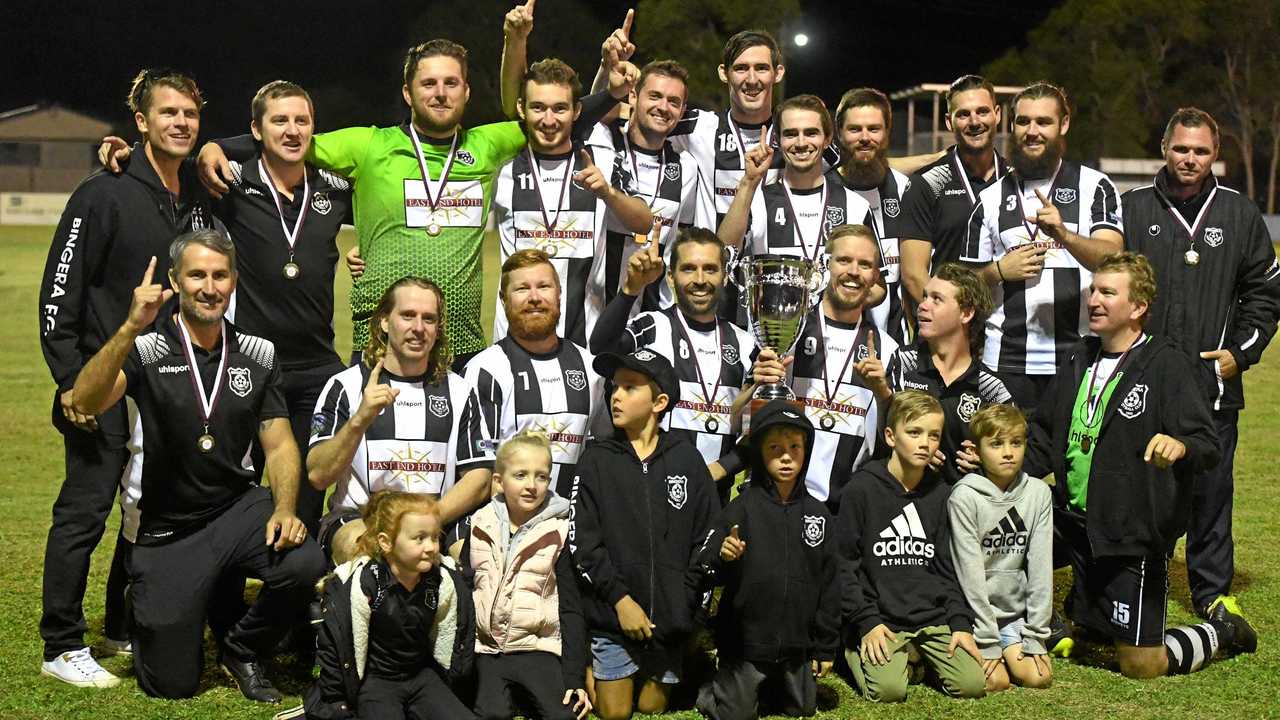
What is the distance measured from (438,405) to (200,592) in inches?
41.9

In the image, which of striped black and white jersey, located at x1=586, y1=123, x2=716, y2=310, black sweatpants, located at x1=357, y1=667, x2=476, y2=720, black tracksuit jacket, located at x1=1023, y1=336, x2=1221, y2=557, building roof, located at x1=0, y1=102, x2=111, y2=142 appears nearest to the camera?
black sweatpants, located at x1=357, y1=667, x2=476, y2=720

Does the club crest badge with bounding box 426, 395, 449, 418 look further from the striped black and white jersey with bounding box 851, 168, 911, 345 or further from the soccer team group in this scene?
the striped black and white jersey with bounding box 851, 168, 911, 345

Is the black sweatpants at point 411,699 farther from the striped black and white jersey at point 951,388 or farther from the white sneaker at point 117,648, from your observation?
the striped black and white jersey at point 951,388

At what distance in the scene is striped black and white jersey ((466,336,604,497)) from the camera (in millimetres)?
5488

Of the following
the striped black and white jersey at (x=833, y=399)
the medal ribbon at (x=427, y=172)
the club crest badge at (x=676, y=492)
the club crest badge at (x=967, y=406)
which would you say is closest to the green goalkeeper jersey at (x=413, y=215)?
the medal ribbon at (x=427, y=172)

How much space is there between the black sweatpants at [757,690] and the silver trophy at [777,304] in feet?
3.16

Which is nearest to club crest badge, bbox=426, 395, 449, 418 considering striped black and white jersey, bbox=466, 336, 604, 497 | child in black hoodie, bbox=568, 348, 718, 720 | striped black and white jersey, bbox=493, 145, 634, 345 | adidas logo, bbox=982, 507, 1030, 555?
striped black and white jersey, bbox=466, 336, 604, 497

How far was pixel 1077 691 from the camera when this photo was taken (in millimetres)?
5383

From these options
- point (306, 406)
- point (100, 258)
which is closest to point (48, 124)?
point (306, 406)

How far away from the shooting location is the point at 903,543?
17.8 feet

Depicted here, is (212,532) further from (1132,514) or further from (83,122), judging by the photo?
(83,122)

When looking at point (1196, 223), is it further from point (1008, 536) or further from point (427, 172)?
point (427, 172)

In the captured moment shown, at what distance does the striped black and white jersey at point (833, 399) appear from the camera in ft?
19.1

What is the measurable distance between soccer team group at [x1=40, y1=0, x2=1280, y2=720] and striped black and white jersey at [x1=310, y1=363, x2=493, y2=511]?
0.04ft
